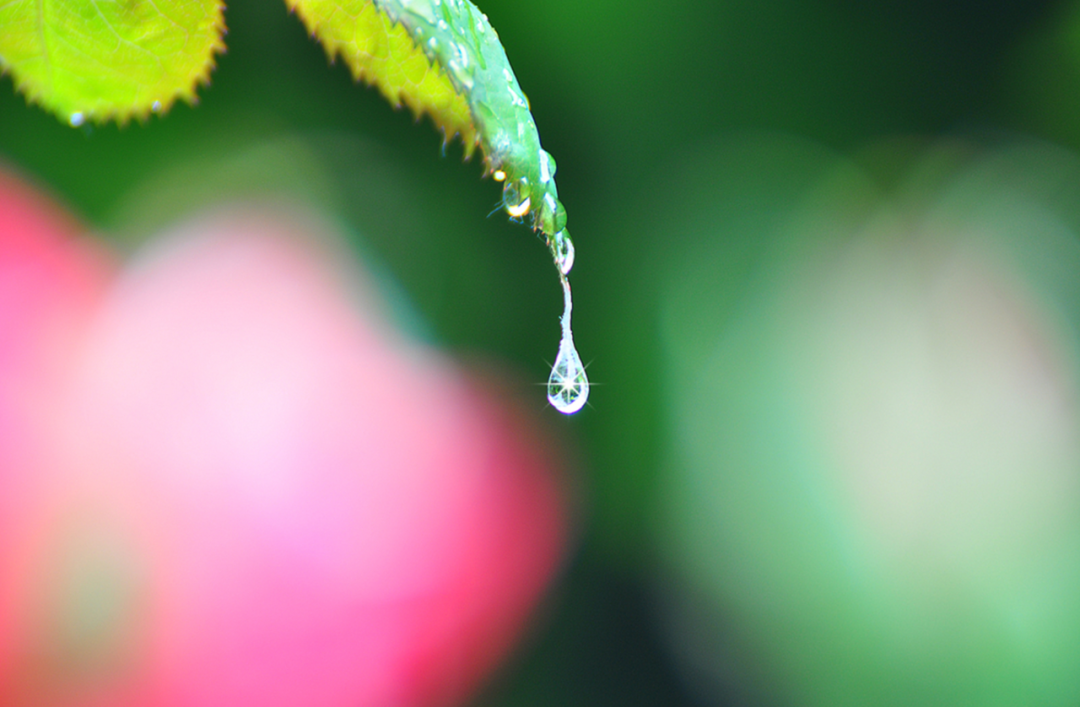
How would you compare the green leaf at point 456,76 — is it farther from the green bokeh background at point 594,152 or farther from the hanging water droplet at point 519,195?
the green bokeh background at point 594,152

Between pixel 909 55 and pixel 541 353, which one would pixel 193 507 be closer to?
pixel 541 353

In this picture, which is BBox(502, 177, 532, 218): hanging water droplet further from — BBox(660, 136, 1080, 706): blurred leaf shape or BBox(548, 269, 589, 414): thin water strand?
BBox(660, 136, 1080, 706): blurred leaf shape

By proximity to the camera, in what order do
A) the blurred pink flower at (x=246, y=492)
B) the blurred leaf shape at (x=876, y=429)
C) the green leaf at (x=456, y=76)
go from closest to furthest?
1. the green leaf at (x=456, y=76)
2. the blurred pink flower at (x=246, y=492)
3. the blurred leaf shape at (x=876, y=429)

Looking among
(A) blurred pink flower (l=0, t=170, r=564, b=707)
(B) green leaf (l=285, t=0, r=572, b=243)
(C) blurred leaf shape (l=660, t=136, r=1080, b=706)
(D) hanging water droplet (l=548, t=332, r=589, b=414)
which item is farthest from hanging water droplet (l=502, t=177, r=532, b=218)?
(C) blurred leaf shape (l=660, t=136, r=1080, b=706)

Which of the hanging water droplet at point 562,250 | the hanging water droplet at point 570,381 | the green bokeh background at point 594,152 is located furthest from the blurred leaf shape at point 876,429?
the hanging water droplet at point 562,250

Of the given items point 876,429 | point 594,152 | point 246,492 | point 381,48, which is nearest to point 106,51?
point 381,48

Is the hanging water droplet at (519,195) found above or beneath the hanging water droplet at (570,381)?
above
